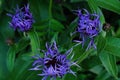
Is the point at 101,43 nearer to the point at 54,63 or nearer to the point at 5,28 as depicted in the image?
the point at 54,63

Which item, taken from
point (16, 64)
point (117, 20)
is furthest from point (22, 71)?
point (117, 20)

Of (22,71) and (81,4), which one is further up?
(81,4)

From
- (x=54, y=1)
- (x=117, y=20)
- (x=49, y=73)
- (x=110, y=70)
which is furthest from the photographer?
(x=117, y=20)

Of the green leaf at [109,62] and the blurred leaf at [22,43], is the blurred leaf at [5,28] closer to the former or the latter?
the blurred leaf at [22,43]

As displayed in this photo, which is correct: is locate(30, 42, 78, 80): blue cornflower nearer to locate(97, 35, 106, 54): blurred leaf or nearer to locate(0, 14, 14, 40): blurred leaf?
locate(97, 35, 106, 54): blurred leaf

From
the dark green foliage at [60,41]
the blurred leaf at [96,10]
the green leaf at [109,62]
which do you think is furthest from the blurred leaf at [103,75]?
the blurred leaf at [96,10]

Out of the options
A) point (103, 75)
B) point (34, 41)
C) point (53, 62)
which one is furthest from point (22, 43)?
point (103, 75)

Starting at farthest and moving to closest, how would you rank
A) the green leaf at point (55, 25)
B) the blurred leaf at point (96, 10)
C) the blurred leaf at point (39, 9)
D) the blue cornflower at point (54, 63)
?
the blurred leaf at point (39, 9) < the green leaf at point (55, 25) < the blurred leaf at point (96, 10) < the blue cornflower at point (54, 63)

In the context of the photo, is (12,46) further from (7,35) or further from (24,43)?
(7,35)
